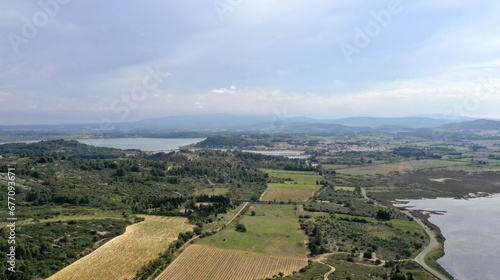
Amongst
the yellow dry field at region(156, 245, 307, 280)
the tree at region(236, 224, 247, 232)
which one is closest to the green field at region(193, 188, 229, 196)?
the tree at region(236, 224, 247, 232)

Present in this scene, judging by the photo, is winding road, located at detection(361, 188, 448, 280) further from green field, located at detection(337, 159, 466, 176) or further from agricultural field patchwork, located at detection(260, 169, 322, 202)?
green field, located at detection(337, 159, 466, 176)

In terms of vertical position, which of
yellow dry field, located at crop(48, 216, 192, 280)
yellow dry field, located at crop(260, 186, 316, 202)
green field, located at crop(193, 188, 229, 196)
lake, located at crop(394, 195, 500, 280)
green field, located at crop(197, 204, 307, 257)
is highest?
yellow dry field, located at crop(48, 216, 192, 280)

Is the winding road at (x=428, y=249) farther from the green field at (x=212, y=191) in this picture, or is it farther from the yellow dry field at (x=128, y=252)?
the green field at (x=212, y=191)

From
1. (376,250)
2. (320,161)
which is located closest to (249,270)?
(376,250)

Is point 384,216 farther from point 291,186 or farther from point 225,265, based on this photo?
point 225,265

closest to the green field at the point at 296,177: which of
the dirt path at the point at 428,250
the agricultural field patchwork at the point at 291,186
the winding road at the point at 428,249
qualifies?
the agricultural field patchwork at the point at 291,186
